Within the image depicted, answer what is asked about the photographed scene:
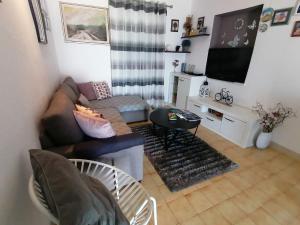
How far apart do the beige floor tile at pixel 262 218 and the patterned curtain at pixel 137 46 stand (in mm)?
2867

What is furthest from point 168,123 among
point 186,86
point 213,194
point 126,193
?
point 186,86

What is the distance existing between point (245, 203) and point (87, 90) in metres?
2.86

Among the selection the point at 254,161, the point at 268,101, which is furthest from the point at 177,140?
the point at 268,101

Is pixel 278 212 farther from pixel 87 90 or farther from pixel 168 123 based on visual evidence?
pixel 87 90

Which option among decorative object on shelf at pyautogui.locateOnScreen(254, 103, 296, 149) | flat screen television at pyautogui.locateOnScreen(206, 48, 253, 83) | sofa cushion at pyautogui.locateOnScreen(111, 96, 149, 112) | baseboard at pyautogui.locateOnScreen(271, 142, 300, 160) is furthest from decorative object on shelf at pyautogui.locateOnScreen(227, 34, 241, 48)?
sofa cushion at pyautogui.locateOnScreen(111, 96, 149, 112)

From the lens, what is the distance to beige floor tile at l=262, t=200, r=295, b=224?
4.73 ft

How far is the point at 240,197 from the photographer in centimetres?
165

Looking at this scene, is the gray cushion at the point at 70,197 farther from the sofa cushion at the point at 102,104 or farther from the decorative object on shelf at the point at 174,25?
the decorative object on shelf at the point at 174,25

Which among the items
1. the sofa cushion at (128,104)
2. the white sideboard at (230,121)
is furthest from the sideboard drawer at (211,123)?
the sofa cushion at (128,104)

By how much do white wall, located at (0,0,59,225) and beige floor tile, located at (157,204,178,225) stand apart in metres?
0.91

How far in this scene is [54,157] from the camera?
0.77m

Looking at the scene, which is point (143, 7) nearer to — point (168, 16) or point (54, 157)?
point (168, 16)

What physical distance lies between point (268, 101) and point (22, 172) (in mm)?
3099

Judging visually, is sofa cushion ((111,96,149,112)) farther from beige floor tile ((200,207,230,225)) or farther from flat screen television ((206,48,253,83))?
beige floor tile ((200,207,230,225))
